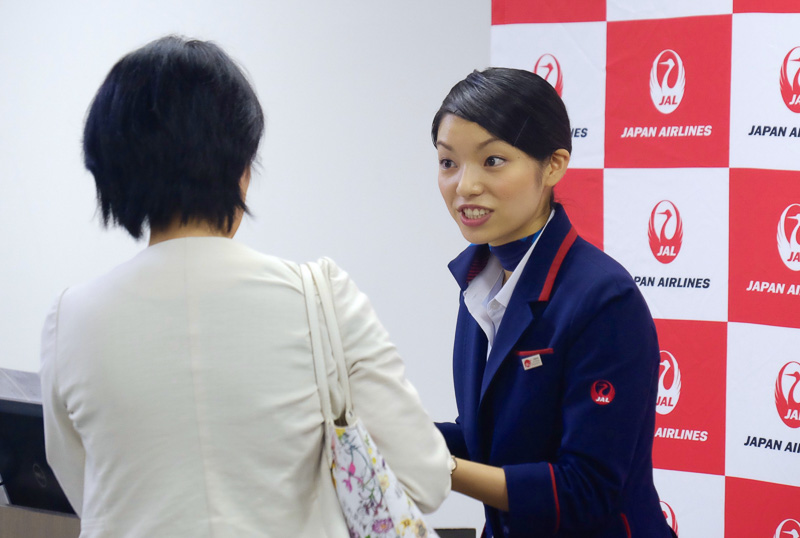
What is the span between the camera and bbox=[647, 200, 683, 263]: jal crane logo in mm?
2338

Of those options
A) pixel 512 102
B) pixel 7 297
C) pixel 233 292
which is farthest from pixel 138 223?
pixel 7 297

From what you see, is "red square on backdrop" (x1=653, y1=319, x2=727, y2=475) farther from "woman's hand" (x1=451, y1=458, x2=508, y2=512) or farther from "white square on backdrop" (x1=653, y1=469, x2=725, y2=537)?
"woman's hand" (x1=451, y1=458, x2=508, y2=512)

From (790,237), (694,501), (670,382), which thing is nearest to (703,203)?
(790,237)

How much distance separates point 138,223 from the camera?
3.01 feet

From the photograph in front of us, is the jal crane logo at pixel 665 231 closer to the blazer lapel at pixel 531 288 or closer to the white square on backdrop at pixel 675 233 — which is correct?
the white square on backdrop at pixel 675 233

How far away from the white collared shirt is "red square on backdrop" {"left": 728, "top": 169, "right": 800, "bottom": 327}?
1.20 metres

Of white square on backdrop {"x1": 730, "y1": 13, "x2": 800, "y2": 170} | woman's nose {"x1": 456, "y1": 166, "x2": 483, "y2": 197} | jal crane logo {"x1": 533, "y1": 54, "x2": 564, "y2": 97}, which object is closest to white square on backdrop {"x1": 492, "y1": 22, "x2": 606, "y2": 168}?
jal crane logo {"x1": 533, "y1": 54, "x2": 564, "y2": 97}

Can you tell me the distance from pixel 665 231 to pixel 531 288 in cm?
124

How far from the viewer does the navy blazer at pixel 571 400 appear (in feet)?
3.84

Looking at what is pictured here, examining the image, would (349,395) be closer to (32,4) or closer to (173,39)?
(173,39)

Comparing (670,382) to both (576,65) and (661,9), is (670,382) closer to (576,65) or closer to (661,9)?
(576,65)

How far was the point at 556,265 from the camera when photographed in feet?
4.17

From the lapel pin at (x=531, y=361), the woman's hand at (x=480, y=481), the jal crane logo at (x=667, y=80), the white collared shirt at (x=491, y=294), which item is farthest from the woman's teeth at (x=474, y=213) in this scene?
the jal crane logo at (x=667, y=80)

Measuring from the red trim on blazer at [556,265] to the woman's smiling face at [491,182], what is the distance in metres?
0.06
